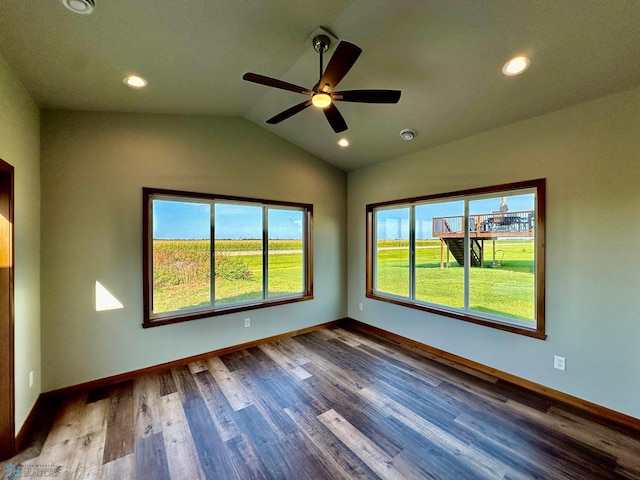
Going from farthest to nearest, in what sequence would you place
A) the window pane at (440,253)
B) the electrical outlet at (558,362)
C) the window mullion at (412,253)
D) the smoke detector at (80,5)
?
the window mullion at (412,253), the window pane at (440,253), the electrical outlet at (558,362), the smoke detector at (80,5)

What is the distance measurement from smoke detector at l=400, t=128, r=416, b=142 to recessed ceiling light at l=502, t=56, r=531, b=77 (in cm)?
114

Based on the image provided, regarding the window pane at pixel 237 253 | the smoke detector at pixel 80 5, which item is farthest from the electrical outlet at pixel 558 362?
the smoke detector at pixel 80 5

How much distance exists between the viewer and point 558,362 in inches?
101

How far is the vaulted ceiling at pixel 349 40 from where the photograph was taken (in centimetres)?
168

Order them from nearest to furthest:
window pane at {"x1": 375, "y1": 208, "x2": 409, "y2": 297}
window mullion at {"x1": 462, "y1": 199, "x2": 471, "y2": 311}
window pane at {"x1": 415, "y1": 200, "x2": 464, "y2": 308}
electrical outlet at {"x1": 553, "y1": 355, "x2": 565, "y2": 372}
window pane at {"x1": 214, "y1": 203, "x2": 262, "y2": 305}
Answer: electrical outlet at {"x1": 553, "y1": 355, "x2": 565, "y2": 372} < window mullion at {"x1": 462, "y1": 199, "x2": 471, "y2": 311} < window pane at {"x1": 415, "y1": 200, "x2": 464, "y2": 308} < window pane at {"x1": 214, "y1": 203, "x2": 262, "y2": 305} < window pane at {"x1": 375, "y1": 208, "x2": 409, "y2": 297}

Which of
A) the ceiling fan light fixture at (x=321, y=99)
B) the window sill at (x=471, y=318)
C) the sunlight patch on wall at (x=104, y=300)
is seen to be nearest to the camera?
the ceiling fan light fixture at (x=321, y=99)

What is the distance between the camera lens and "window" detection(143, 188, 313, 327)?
125 inches

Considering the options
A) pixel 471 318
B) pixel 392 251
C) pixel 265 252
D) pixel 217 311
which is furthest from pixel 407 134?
pixel 217 311

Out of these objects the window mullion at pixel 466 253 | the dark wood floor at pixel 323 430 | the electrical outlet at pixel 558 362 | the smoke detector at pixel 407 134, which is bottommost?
the dark wood floor at pixel 323 430

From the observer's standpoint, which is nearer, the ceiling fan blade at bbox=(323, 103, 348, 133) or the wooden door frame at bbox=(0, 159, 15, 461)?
the wooden door frame at bbox=(0, 159, 15, 461)

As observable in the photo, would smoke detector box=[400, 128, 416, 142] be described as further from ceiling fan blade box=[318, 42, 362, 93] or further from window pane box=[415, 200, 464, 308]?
ceiling fan blade box=[318, 42, 362, 93]

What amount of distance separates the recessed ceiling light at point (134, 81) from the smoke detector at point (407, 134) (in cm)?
282

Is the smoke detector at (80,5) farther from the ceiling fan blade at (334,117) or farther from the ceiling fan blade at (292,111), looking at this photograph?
the ceiling fan blade at (334,117)

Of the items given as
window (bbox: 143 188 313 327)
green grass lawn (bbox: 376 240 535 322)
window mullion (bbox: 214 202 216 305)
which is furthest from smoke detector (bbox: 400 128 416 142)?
window mullion (bbox: 214 202 216 305)
